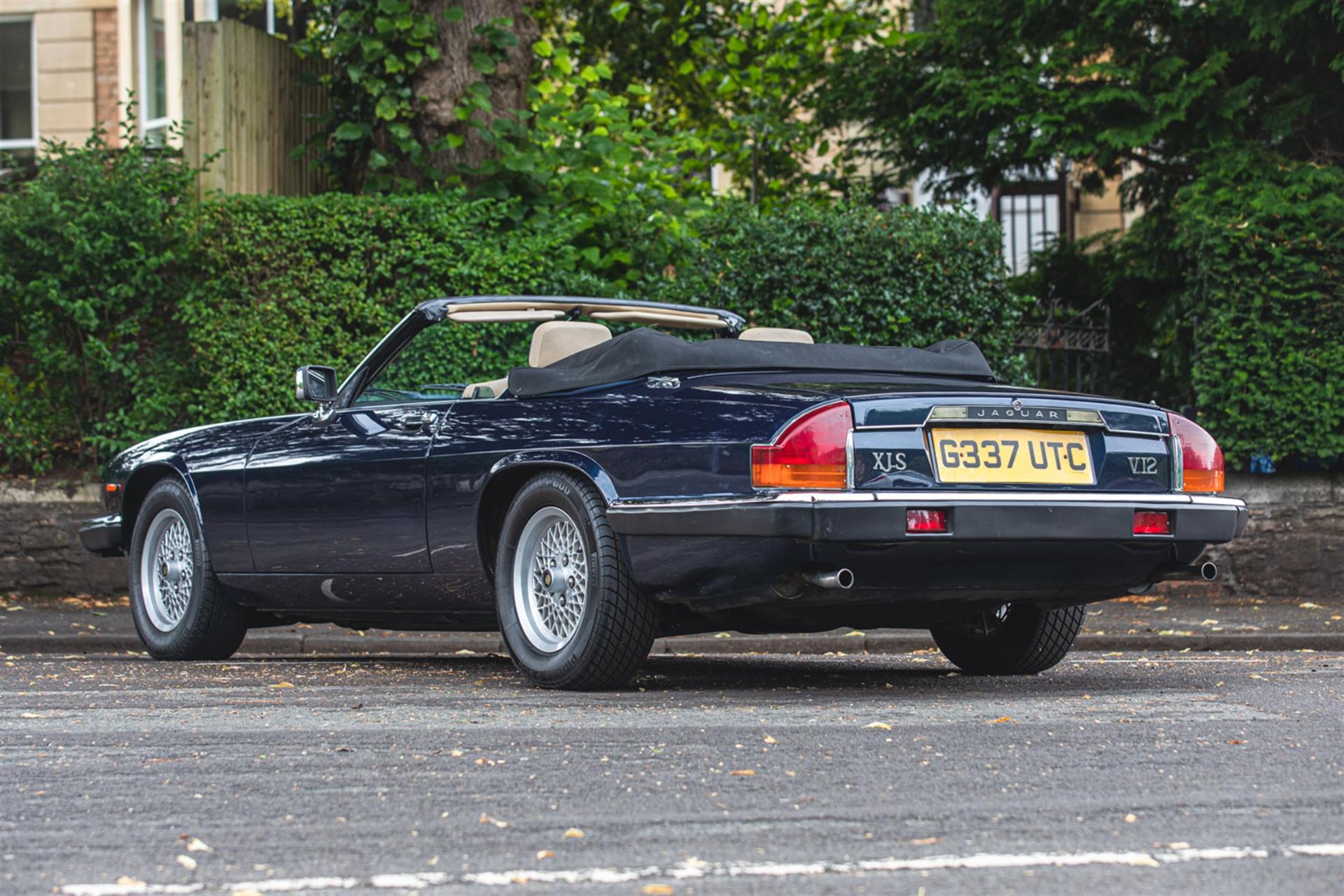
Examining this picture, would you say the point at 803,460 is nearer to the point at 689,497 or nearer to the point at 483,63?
the point at 689,497

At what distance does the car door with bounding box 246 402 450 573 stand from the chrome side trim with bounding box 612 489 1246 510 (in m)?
1.25

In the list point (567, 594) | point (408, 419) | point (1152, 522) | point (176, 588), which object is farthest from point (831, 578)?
point (176, 588)

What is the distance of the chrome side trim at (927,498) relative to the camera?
19.2ft

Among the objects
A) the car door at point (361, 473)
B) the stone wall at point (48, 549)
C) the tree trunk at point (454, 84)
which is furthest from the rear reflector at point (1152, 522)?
the stone wall at point (48, 549)

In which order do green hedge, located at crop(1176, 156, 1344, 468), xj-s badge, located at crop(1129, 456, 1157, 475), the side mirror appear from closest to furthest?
1. xj-s badge, located at crop(1129, 456, 1157, 475)
2. the side mirror
3. green hedge, located at crop(1176, 156, 1344, 468)

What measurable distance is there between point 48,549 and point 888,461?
8484 millimetres

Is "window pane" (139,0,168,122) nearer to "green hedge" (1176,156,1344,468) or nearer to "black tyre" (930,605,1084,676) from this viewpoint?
"green hedge" (1176,156,1344,468)

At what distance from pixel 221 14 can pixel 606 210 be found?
6.90 meters

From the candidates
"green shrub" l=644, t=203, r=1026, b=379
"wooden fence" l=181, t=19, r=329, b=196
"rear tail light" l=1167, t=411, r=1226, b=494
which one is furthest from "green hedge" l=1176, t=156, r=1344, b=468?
"wooden fence" l=181, t=19, r=329, b=196

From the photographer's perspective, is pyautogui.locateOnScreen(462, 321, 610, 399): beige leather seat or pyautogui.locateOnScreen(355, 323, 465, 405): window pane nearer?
pyautogui.locateOnScreen(462, 321, 610, 399): beige leather seat

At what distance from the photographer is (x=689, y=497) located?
6.09 metres

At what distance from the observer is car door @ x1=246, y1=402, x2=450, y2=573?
284 inches

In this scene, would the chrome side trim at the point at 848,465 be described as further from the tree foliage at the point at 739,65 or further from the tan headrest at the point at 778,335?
the tree foliage at the point at 739,65

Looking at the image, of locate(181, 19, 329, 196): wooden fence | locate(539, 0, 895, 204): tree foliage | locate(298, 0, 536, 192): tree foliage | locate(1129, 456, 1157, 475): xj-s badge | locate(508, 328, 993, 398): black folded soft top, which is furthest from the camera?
locate(539, 0, 895, 204): tree foliage
